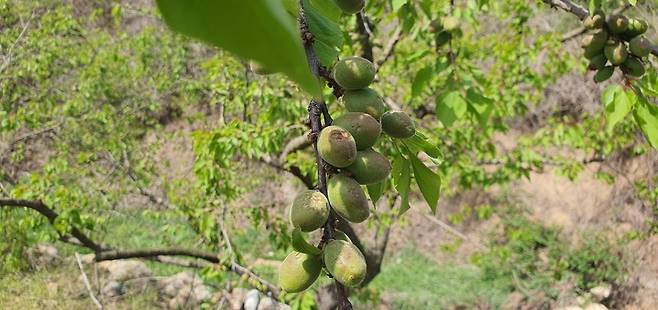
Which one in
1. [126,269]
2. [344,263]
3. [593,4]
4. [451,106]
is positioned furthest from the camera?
[126,269]

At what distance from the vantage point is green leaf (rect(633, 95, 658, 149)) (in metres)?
1.66

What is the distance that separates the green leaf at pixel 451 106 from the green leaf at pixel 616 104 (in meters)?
0.55

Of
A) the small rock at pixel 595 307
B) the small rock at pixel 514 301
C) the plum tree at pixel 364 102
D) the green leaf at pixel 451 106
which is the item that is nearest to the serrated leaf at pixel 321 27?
the plum tree at pixel 364 102

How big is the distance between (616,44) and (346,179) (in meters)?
1.30

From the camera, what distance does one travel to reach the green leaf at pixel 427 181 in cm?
105

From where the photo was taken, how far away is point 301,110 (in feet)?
12.6

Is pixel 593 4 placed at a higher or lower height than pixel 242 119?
higher

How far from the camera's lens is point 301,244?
78 centimetres

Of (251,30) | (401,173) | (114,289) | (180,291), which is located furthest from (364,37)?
(114,289)

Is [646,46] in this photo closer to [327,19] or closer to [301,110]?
[327,19]

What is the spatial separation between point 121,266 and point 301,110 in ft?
15.2

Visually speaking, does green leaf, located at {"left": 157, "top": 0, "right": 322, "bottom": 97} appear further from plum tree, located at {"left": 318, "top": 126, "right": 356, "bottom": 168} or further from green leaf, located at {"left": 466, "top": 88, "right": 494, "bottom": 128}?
green leaf, located at {"left": 466, "top": 88, "right": 494, "bottom": 128}

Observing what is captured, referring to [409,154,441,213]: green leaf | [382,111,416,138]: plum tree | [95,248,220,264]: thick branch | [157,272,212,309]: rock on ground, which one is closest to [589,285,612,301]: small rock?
[157,272,212,309]: rock on ground

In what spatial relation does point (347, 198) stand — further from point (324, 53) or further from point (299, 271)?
point (324, 53)
